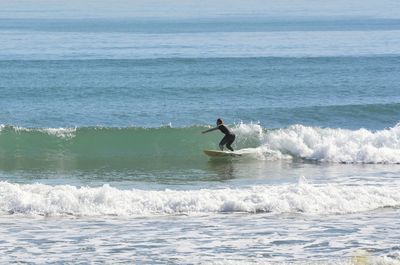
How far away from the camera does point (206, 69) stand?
169ft

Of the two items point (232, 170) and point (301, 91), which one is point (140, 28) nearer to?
point (301, 91)

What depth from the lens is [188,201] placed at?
21.4 meters

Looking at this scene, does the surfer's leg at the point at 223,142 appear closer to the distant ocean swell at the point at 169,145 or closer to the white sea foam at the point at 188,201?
the distant ocean swell at the point at 169,145

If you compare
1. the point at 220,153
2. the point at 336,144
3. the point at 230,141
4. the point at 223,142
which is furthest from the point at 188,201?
the point at 336,144

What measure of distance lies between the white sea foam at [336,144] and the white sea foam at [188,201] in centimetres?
635

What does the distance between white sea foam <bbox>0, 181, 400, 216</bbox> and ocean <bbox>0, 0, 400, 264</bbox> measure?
5 centimetres

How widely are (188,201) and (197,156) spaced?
334 inches

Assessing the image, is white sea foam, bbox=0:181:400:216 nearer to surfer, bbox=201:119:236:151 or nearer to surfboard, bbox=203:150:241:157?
surfboard, bbox=203:150:241:157

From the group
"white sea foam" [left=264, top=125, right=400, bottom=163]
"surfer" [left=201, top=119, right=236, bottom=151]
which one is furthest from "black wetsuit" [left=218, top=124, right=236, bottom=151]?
"white sea foam" [left=264, top=125, right=400, bottom=163]

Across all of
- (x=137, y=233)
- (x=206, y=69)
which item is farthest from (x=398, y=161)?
(x=206, y=69)

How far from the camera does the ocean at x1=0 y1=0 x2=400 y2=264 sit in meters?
18.0

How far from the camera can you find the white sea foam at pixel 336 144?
2869cm

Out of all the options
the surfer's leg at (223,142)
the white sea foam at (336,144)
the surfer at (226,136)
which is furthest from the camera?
the surfer at (226,136)

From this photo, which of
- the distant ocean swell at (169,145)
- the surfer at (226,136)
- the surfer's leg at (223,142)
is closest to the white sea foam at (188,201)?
the distant ocean swell at (169,145)
